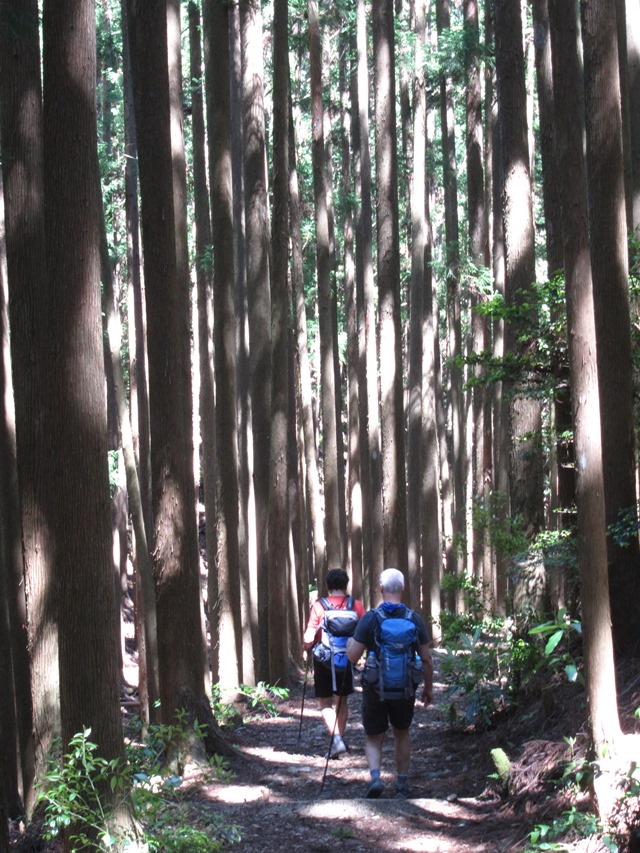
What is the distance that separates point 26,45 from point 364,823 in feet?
25.4

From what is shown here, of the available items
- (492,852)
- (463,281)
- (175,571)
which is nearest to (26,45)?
(175,571)

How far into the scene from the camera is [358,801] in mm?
7797

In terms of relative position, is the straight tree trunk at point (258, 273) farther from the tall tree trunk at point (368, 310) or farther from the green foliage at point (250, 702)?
the tall tree trunk at point (368, 310)

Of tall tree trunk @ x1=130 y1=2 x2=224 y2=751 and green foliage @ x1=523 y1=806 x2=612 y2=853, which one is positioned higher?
tall tree trunk @ x1=130 y1=2 x2=224 y2=751

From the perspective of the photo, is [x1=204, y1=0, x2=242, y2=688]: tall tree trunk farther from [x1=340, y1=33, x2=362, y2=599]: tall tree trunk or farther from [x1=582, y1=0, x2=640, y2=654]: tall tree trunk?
[x1=340, y1=33, x2=362, y2=599]: tall tree trunk

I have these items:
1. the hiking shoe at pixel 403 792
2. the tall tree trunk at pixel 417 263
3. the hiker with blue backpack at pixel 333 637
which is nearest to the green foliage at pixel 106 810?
the hiking shoe at pixel 403 792

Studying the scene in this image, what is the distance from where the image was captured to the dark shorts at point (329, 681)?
955 cm

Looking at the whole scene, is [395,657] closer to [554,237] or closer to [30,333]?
[30,333]

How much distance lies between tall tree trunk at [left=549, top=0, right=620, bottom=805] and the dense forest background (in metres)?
0.01

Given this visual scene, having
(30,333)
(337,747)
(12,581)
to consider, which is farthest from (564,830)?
(12,581)

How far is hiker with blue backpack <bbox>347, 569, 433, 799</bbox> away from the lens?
8.13m

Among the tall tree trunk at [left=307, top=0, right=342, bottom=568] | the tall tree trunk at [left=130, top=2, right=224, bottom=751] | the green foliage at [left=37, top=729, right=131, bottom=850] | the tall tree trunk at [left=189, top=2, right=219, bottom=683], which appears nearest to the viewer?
the green foliage at [left=37, top=729, right=131, bottom=850]

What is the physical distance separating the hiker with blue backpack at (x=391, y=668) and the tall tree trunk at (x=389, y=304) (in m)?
7.62

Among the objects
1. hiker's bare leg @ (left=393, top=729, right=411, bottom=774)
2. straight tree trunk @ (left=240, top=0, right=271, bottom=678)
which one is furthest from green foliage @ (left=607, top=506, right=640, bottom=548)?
straight tree trunk @ (left=240, top=0, right=271, bottom=678)
